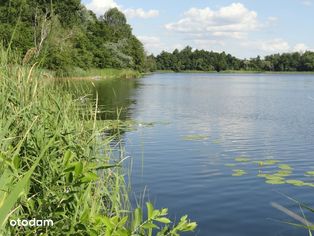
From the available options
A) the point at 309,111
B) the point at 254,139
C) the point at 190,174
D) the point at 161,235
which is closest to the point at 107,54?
the point at 309,111

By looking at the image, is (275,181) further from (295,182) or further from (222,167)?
(222,167)

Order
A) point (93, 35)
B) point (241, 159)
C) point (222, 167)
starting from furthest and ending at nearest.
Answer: point (93, 35), point (241, 159), point (222, 167)

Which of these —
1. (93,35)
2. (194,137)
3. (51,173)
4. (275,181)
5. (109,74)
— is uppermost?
(93,35)

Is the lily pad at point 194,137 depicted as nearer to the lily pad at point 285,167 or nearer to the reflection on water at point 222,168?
the reflection on water at point 222,168

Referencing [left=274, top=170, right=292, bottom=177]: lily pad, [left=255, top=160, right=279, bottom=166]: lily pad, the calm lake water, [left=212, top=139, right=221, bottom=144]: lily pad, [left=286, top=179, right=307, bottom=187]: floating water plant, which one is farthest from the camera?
[left=212, top=139, right=221, bottom=144]: lily pad

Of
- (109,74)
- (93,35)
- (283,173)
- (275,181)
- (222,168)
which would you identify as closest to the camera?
(275,181)

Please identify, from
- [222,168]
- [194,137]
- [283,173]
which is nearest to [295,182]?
[283,173]

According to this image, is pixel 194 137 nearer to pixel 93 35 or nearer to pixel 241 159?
pixel 241 159

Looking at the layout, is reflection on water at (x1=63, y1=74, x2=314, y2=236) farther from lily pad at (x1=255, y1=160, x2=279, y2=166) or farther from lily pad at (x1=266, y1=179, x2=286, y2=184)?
lily pad at (x1=266, y1=179, x2=286, y2=184)

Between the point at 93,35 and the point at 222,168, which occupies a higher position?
the point at 93,35

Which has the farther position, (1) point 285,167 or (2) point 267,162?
(2) point 267,162

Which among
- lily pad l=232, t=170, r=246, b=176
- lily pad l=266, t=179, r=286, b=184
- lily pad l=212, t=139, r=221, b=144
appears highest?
lily pad l=212, t=139, r=221, b=144

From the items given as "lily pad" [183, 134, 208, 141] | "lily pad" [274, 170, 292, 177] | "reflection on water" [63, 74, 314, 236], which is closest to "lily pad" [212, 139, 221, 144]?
"reflection on water" [63, 74, 314, 236]

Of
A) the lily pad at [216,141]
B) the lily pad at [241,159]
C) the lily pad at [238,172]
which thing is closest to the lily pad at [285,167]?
the lily pad at [241,159]
